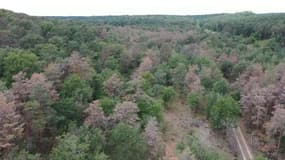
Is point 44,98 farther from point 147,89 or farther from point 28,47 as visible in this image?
point 28,47

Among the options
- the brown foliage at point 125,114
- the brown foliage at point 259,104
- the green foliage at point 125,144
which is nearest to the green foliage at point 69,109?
the brown foliage at point 125,114

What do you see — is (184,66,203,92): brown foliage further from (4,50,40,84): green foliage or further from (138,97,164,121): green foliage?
(4,50,40,84): green foliage

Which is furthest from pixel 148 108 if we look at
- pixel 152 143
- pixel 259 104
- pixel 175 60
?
pixel 175 60

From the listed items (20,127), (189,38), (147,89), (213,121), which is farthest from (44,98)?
(189,38)

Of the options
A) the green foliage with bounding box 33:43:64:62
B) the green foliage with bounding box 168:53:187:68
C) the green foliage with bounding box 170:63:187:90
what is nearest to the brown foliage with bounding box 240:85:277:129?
the green foliage with bounding box 170:63:187:90

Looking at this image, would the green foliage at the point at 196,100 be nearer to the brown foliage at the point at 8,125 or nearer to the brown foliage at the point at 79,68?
the brown foliage at the point at 79,68

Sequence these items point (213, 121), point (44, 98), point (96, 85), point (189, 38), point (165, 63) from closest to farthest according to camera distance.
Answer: point (44, 98) → point (96, 85) → point (213, 121) → point (165, 63) → point (189, 38)
